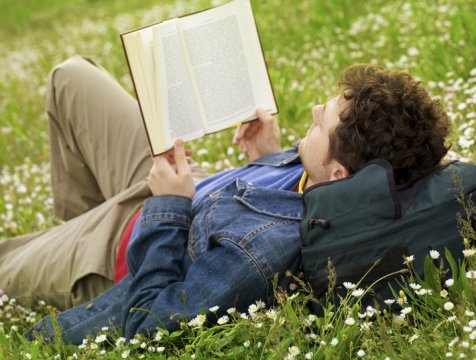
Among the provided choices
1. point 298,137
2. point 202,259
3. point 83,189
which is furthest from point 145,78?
point 298,137

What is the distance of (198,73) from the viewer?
2824 millimetres

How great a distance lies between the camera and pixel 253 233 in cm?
242

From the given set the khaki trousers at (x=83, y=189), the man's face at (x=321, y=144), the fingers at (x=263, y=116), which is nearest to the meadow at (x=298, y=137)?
the khaki trousers at (x=83, y=189)

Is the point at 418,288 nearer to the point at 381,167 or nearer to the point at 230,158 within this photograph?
the point at 381,167

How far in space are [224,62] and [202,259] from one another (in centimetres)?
81

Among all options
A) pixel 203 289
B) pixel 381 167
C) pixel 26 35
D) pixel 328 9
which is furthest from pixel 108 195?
pixel 26 35

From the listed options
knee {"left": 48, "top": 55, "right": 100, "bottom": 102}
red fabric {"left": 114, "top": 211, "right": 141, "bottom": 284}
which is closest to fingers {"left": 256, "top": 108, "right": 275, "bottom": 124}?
red fabric {"left": 114, "top": 211, "right": 141, "bottom": 284}

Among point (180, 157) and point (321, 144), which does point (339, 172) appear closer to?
point (321, 144)

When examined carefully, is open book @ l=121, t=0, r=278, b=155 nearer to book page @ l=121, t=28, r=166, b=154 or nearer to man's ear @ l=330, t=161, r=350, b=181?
book page @ l=121, t=28, r=166, b=154

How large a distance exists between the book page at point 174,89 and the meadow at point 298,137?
0.71 metres

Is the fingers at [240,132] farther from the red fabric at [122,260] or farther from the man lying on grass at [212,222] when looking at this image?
the red fabric at [122,260]

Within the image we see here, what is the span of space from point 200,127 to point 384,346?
1096mm

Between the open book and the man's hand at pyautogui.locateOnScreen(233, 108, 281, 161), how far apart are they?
0.17m

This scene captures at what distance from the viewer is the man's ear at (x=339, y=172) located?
2.48 meters
